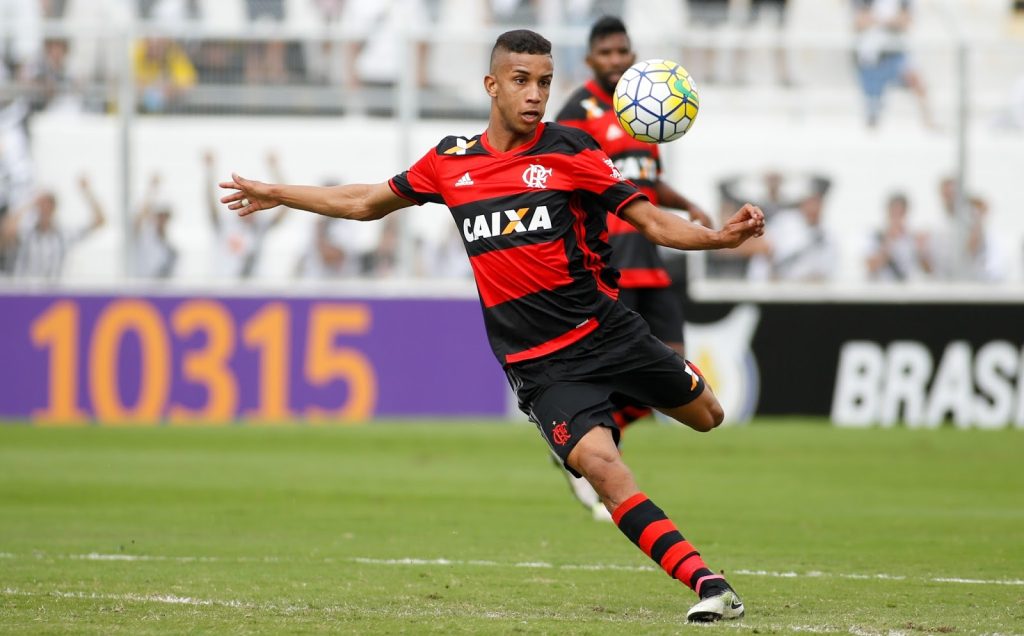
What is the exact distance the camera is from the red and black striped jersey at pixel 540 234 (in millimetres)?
6805

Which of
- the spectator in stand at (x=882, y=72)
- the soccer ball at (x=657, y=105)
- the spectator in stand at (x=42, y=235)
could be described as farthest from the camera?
the spectator in stand at (x=882, y=72)

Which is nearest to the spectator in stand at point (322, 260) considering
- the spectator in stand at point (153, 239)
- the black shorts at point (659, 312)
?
the spectator in stand at point (153, 239)

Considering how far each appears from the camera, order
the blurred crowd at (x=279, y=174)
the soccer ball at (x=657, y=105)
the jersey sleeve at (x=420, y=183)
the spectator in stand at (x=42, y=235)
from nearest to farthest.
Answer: the jersey sleeve at (x=420, y=183), the soccer ball at (x=657, y=105), the spectator in stand at (x=42, y=235), the blurred crowd at (x=279, y=174)

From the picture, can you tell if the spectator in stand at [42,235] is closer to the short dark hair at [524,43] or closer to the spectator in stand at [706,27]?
the spectator in stand at [706,27]

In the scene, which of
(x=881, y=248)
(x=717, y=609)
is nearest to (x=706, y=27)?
(x=881, y=248)

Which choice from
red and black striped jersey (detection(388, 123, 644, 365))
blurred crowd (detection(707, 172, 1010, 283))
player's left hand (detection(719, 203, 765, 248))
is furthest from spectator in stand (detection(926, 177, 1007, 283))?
player's left hand (detection(719, 203, 765, 248))

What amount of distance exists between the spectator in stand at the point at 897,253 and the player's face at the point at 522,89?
40.4 feet

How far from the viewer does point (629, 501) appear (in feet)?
21.3

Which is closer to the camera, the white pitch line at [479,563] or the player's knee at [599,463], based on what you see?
the player's knee at [599,463]

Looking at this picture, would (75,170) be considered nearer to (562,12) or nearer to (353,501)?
(562,12)

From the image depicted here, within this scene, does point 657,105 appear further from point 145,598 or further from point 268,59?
point 268,59

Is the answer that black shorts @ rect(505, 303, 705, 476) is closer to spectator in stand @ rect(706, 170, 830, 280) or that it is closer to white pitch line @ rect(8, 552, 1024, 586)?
white pitch line @ rect(8, 552, 1024, 586)

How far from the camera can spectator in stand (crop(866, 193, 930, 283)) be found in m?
18.5

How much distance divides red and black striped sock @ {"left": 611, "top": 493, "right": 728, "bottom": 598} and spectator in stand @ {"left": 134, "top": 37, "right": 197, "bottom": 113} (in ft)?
43.5
